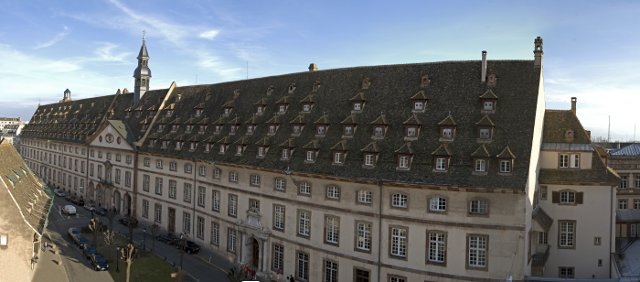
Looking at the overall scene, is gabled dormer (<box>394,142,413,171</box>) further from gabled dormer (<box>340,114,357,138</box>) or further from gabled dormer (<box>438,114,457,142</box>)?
gabled dormer (<box>340,114,357,138</box>)

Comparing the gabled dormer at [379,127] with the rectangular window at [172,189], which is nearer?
the gabled dormer at [379,127]

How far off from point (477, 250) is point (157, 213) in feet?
155

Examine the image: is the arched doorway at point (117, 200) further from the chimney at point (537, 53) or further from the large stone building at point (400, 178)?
the chimney at point (537, 53)

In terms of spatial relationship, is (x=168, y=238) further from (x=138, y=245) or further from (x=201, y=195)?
(x=201, y=195)

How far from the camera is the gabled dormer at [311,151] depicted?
146 ft

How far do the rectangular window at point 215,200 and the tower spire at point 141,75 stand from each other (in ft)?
119

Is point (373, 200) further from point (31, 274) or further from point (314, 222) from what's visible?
point (31, 274)

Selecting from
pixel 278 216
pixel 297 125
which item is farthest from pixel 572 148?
pixel 278 216

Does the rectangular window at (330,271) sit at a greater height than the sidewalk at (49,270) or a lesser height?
greater

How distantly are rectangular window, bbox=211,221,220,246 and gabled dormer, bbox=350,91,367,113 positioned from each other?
2224cm

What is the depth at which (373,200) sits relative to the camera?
39656mm

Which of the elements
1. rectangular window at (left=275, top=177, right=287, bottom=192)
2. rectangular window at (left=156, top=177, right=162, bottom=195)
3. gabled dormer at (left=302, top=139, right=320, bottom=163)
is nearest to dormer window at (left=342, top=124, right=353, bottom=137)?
gabled dormer at (left=302, top=139, right=320, bottom=163)

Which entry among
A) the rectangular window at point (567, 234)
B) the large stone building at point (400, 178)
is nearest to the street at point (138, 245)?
the large stone building at point (400, 178)

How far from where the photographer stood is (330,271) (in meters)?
42.7
